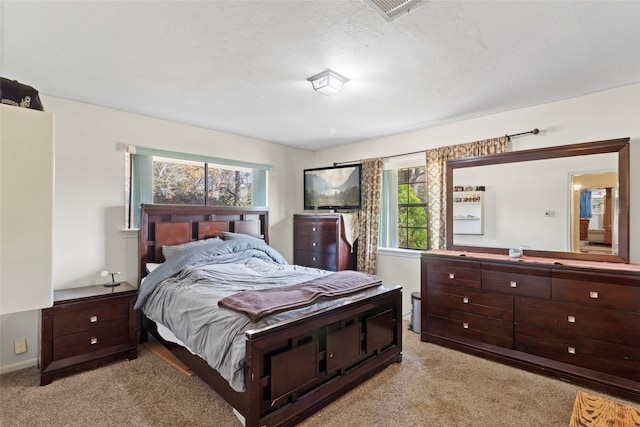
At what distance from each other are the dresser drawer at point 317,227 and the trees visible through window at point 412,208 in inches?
36.5

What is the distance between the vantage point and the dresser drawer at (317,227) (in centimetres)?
442

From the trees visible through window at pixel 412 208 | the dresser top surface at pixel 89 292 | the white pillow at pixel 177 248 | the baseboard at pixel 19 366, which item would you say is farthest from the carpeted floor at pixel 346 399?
the trees visible through window at pixel 412 208

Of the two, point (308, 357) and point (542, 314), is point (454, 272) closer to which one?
point (542, 314)

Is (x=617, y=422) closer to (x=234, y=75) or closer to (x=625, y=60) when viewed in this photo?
(x=625, y=60)

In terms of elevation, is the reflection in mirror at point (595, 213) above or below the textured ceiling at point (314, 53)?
below

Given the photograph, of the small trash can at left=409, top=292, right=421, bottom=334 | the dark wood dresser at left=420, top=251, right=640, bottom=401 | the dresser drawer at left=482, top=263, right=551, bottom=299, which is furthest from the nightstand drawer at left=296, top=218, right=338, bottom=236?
the dresser drawer at left=482, top=263, right=551, bottom=299

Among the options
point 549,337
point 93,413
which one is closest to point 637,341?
point 549,337

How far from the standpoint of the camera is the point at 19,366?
273cm

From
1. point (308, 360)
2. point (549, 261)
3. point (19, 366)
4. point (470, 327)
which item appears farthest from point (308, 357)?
point (19, 366)

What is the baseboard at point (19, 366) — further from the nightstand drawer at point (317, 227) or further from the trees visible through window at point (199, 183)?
the nightstand drawer at point (317, 227)

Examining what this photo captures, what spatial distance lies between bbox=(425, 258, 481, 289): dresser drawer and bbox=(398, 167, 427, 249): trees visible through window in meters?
0.88

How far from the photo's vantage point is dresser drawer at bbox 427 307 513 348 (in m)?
2.80

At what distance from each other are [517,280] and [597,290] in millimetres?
523

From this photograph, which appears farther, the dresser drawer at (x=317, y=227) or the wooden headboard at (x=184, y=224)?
the dresser drawer at (x=317, y=227)
